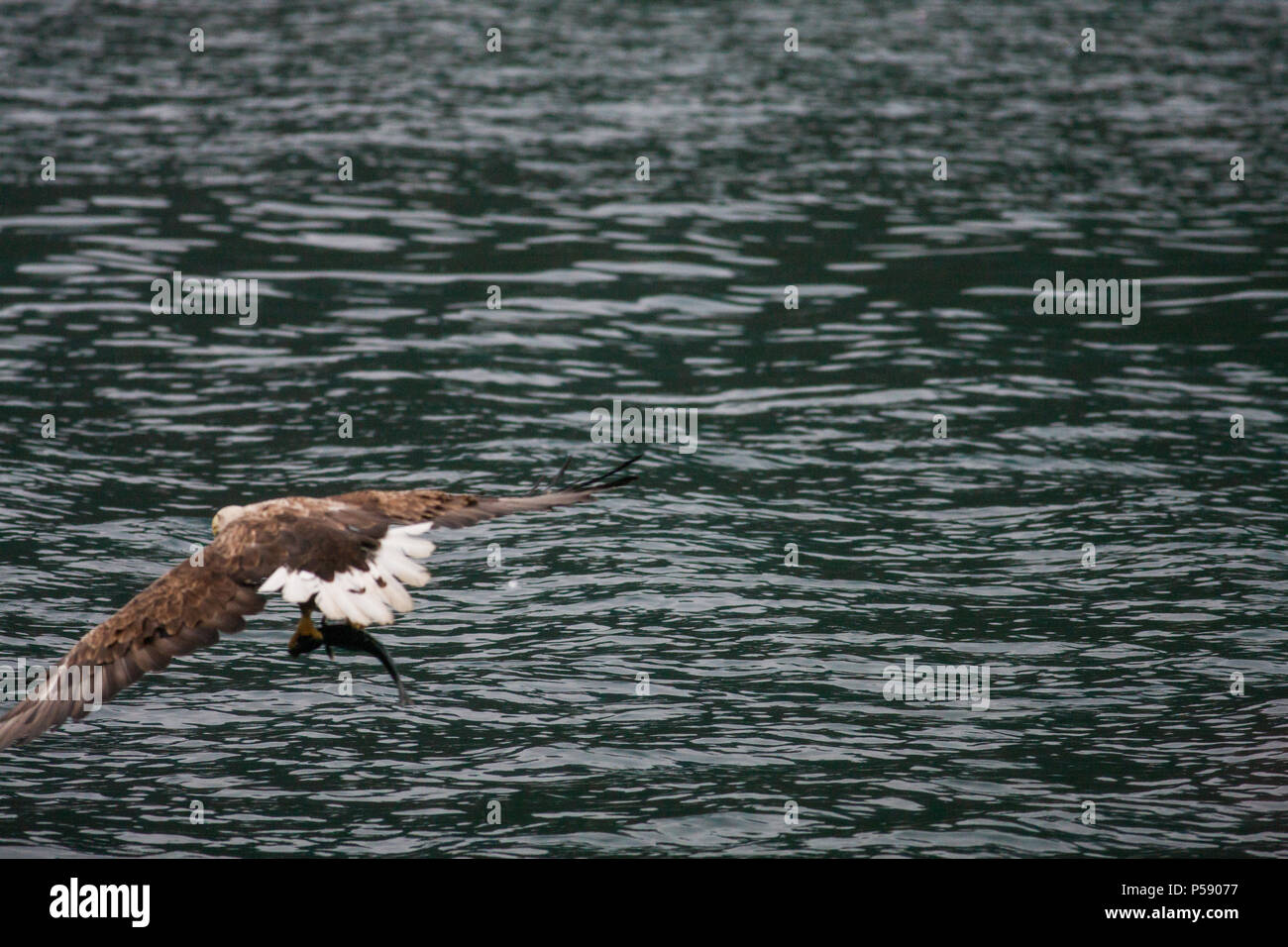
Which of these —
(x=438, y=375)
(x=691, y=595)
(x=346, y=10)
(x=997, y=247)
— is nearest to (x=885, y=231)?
(x=997, y=247)

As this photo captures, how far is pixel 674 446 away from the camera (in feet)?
54.5

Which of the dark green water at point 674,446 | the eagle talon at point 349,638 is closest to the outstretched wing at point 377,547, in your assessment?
the eagle talon at point 349,638

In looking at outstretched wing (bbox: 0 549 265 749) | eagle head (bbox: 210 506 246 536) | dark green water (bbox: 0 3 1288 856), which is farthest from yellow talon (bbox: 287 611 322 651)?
dark green water (bbox: 0 3 1288 856)

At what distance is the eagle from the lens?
9102mm

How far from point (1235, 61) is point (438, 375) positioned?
21365 millimetres

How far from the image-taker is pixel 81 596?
42.7ft

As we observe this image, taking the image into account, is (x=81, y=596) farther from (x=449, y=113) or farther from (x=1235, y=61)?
(x=1235, y=61)

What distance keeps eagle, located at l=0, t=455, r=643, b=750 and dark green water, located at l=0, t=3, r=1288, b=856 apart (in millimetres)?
1152

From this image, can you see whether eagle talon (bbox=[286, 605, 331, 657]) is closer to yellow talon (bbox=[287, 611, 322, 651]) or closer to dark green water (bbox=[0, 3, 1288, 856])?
yellow talon (bbox=[287, 611, 322, 651])

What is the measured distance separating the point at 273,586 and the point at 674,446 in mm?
7753

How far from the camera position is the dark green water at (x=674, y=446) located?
10578mm

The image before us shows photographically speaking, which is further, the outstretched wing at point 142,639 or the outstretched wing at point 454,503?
the outstretched wing at point 454,503

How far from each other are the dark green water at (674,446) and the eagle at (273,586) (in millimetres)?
1152

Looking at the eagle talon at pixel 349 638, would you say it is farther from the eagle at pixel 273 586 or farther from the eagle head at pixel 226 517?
the eagle head at pixel 226 517
